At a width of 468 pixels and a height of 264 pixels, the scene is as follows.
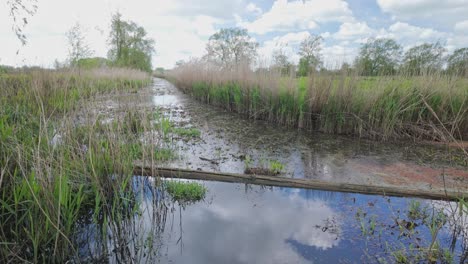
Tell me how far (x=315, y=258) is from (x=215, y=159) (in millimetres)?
2115

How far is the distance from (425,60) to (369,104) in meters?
1.92

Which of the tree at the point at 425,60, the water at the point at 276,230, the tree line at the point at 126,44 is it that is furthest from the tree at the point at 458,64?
the tree line at the point at 126,44

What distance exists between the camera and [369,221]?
89.2 inches

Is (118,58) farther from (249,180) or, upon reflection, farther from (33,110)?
(249,180)

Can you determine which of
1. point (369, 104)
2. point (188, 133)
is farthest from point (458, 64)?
point (188, 133)

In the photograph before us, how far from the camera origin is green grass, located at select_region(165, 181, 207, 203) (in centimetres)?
267

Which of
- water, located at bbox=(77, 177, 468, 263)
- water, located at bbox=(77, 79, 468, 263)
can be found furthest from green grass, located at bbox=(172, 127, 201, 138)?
water, located at bbox=(77, 177, 468, 263)

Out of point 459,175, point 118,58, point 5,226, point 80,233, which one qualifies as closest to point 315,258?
point 80,233

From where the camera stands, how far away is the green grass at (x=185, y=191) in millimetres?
2668

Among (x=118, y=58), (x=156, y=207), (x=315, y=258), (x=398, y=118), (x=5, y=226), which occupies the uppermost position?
(x=118, y=58)

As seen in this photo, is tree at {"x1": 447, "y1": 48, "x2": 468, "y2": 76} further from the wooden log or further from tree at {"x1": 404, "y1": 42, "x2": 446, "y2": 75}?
the wooden log

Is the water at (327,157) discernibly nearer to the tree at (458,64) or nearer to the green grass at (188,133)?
the green grass at (188,133)

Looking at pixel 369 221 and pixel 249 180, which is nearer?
pixel 369 221

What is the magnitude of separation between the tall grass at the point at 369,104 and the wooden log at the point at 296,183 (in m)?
2.08
